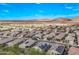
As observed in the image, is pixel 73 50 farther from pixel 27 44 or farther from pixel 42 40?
pixel 27 44

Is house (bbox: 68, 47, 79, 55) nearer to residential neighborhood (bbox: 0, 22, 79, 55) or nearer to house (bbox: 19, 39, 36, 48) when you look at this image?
residential neighborhood (bbox: 0, 22, 79, 55)

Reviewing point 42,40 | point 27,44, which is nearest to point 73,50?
point 42,40

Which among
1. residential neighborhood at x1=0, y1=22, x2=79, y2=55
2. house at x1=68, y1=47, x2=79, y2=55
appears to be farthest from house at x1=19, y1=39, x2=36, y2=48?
house at x1=68, y1=47, x2=79, y2=55

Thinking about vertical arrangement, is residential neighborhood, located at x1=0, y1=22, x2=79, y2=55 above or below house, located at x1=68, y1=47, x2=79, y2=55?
above

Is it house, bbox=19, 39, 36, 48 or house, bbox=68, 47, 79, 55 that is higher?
house, bbox=19, 39, 36, 48

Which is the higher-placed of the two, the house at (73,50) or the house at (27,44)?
the house at (27,44)

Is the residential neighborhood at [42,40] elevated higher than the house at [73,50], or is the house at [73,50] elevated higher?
the residential neighborhood at [42,40]

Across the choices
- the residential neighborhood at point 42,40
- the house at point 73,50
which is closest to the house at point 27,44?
the residential neighborhood at point 42,40

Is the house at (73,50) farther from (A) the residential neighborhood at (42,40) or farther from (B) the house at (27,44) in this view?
(B) the house at (27,44)

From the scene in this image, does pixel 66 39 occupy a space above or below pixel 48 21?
below
